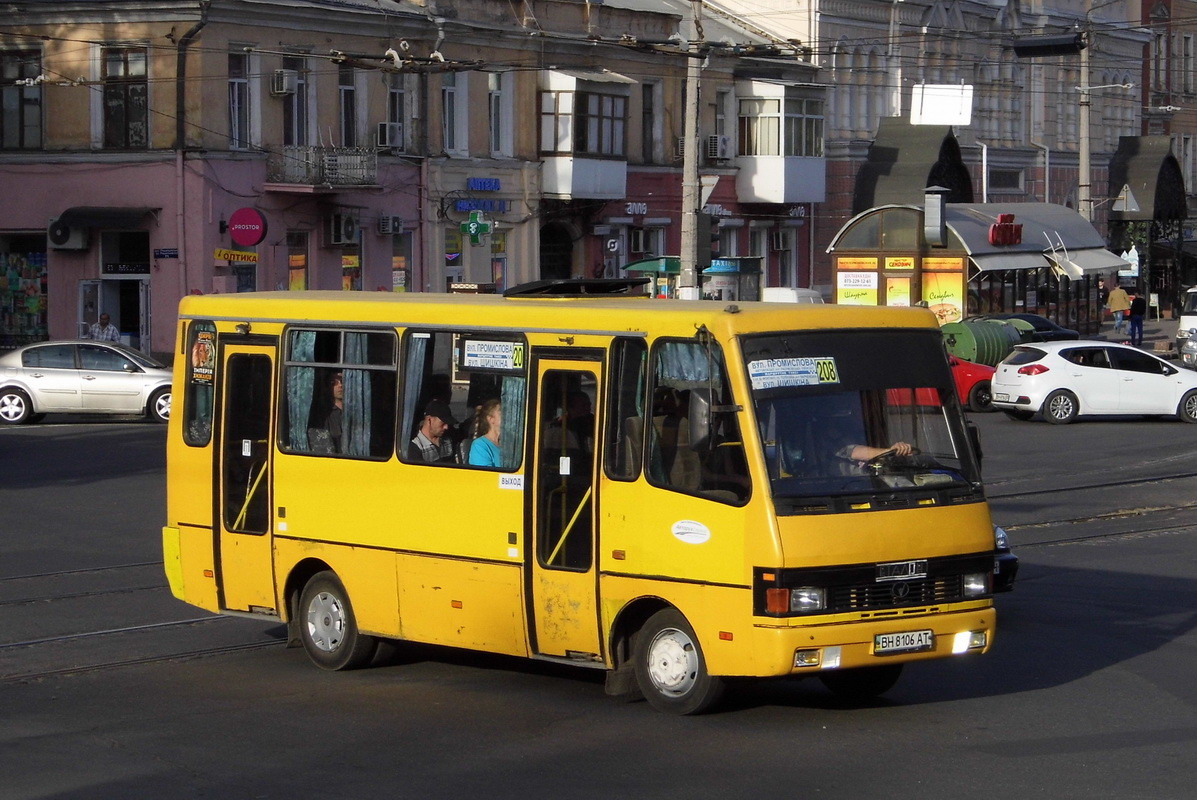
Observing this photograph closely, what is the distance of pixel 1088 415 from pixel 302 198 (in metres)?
17.9

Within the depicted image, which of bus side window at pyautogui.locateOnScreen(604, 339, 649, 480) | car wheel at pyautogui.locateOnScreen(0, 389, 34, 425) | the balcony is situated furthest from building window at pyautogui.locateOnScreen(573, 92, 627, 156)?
bus side window at pyautogui.locateOnScreen(604, 339, 649, 480)

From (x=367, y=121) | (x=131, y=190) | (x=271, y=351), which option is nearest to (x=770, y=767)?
(x=271, y=351)

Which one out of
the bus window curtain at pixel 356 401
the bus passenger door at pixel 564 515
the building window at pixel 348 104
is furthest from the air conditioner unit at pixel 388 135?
the bus passenger door at pixel 564 515

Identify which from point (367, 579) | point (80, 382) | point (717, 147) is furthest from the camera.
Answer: point (717, 147)

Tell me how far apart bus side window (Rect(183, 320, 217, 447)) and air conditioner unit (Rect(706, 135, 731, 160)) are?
133 feet

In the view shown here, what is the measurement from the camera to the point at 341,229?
4003 centimetres

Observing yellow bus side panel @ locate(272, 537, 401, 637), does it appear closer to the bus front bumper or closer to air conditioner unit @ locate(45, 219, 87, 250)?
the bus front bumper

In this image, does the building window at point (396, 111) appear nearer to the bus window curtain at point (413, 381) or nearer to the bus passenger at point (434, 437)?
the bus window curtain at point (413, 381)

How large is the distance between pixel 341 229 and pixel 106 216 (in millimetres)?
5196

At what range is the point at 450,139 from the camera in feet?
142

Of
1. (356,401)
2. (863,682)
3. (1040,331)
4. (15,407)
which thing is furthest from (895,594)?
(1040,331)

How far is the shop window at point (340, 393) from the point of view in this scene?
10430 millimetres

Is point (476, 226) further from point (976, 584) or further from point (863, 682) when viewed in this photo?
point (976, 584)

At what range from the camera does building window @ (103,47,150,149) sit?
37.3 meters
